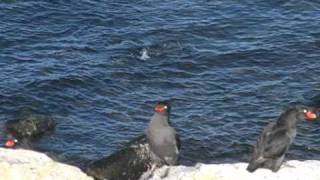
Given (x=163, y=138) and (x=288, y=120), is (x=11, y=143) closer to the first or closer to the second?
(x=163, y=138)

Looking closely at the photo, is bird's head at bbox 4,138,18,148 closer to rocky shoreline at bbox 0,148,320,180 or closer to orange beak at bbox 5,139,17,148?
orange beak at bbox 5,139,17,148

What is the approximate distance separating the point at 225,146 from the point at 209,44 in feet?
37.2

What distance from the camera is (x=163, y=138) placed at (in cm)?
2531

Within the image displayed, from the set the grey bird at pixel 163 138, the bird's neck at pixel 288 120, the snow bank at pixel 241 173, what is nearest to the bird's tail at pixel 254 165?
the snow bank at pixel 241 173

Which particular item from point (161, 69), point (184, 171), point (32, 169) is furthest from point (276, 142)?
point (161, 69)

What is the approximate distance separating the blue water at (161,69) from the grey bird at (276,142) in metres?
7.63

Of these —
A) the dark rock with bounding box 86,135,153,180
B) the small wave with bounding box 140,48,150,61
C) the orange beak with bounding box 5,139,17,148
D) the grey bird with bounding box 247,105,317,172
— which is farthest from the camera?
the small wave with bounding box 140,48,150,61

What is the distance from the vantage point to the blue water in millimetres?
32562

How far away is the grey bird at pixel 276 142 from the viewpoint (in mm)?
22219

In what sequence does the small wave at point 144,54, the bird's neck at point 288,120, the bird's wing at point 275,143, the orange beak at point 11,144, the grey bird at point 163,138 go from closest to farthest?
the bird's wing at point 275,143 → the bird's neck at point 288,120 → the grey bird at point 163,138 → the orange beak at point 11,144 → the small wave at point 144,54

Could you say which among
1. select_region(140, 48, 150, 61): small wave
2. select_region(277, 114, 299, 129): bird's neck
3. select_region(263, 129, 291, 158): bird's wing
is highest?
select_region(277, 114, 299, 129): bird's neck

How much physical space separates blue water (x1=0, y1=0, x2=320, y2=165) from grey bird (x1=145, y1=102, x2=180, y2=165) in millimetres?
5477

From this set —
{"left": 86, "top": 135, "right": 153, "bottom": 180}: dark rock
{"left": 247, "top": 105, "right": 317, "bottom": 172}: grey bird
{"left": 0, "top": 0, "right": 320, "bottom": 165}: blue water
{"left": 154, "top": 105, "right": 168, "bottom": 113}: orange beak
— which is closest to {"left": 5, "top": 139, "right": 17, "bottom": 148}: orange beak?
{"left": 0, "top": 0, "right": 320, "bottom": 165}: blue water

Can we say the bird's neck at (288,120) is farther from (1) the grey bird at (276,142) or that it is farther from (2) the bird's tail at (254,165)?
(2) the bird's tail at (254,165)
